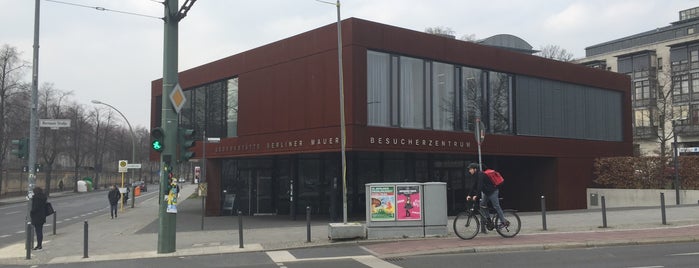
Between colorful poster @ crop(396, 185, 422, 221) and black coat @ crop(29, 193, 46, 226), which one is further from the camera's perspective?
black coat @ crop(29, 193, 46, 226)

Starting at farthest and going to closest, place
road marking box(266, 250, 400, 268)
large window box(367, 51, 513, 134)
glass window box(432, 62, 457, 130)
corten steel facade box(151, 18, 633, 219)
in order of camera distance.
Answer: glass window box(432, 62, 457, 130) → large window box(367, 51, 513, 134) → corten steel facade box(151, 18, 633, 219) → road marking box(266, 250, 400, 268)

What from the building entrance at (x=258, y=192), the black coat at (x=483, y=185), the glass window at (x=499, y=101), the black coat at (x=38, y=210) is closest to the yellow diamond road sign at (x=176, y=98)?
the black coat at (x=38, y=210)

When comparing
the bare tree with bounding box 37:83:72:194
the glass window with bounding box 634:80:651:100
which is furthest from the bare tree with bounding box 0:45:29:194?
the glass window with bounding box 634:80:651:100

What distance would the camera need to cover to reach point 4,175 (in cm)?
6144

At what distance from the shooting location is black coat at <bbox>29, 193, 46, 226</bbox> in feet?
49.6

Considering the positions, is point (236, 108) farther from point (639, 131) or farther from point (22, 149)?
point (639, 131)

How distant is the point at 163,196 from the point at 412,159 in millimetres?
13530

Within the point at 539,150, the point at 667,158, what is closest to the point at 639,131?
the point at 667,158

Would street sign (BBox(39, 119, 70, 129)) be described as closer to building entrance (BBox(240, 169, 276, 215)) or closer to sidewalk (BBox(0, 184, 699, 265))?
sidewalk (BBox(0, 184, 699, 265))

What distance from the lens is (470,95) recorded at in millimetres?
23172

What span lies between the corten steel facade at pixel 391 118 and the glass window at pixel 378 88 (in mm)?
49

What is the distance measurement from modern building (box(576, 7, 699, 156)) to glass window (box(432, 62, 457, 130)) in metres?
38.7

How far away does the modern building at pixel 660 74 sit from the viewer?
58219 millimetres

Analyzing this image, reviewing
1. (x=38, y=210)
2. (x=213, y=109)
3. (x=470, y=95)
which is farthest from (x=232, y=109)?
(x=38, y=210)
